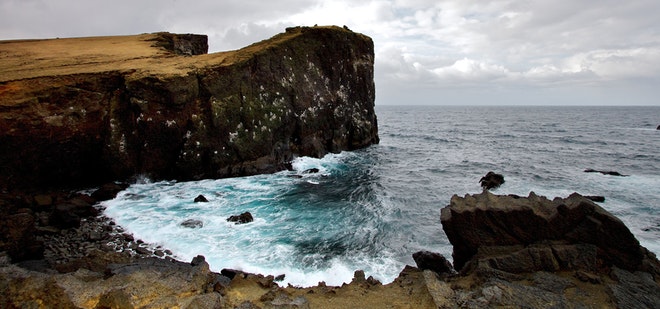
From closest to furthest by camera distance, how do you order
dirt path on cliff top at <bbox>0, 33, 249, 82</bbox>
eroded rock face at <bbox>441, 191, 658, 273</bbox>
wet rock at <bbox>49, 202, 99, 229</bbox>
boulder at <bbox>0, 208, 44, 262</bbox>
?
eroded rock face at <bbox>441, 191, 658, 273</bbox> < boulder at <bbox>0, 208, 44, 262</bbox> < wet rock at <bbox>49, 202, 99, 229</bbox> < dirt path on cliff top at <bbox>0, 33, 249, 82</bbox>

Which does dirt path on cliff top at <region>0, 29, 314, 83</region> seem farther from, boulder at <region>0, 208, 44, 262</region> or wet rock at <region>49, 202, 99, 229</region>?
boulder at <region>0, 208, 44, 262</region>

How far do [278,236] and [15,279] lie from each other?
10.2 m

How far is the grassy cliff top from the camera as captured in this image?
995 inches

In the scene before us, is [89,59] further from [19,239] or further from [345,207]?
[345,207]

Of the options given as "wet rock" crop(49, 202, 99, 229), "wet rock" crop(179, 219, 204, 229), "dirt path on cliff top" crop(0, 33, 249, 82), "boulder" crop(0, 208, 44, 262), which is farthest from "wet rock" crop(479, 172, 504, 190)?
"boulder" crop(0, 208, 44, 262)

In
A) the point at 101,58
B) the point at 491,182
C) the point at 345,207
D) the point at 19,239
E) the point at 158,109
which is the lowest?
the point at 345,207

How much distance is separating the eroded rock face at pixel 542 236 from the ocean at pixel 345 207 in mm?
4291

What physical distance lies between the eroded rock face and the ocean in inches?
169

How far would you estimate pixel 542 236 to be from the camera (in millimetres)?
10680

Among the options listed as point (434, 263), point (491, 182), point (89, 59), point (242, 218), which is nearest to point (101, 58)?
point (89, 59)

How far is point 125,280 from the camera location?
31.4ft

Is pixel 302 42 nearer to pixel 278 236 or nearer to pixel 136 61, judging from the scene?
pixel 136 61

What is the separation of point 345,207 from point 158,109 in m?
15.4

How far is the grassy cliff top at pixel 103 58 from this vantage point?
2528 centimetres
